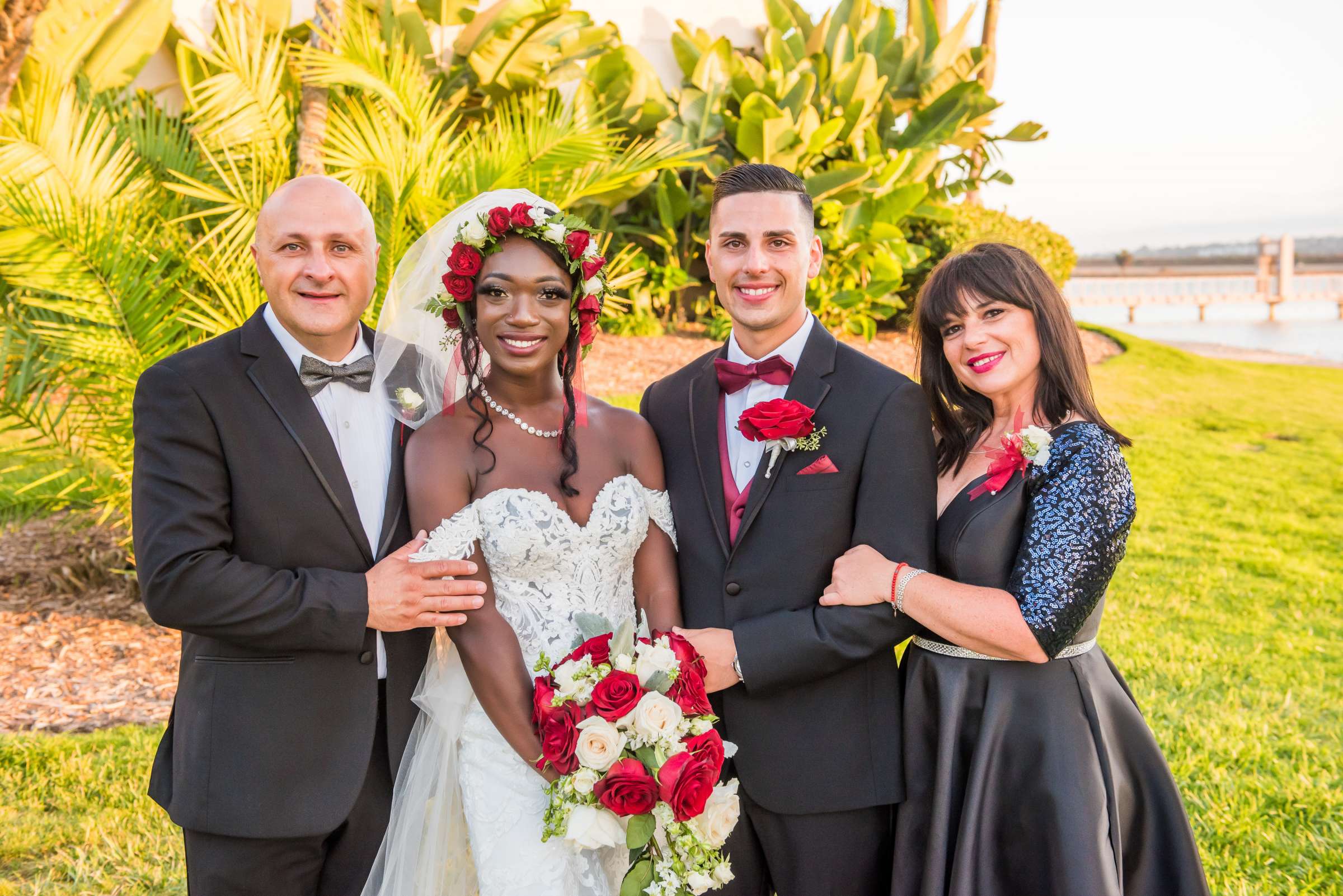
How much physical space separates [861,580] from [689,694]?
63cm

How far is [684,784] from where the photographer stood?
7.85ft

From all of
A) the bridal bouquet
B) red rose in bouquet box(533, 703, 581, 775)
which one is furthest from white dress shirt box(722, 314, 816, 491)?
red rose in bouquet box(533, 703, 581, 775)

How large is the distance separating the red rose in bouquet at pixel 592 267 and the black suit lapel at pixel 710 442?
51 cm

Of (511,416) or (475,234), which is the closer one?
(475,234)

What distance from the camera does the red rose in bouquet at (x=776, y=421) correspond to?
288 centimetres

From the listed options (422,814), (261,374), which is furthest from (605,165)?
(422,814)

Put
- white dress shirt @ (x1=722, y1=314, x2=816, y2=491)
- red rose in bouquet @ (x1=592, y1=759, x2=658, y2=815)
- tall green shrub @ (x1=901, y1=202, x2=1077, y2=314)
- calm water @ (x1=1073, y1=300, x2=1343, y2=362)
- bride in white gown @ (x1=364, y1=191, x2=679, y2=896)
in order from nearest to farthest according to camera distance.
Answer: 1. red rose in bouquet @ (x1=592, y1=759, x2=658, y2=815)
2. bride in white gown @ (x1=364, y1=191, x2=679, y2=896)
3. white dress shirt @ (x1=722, y1=314, x2=816, y2=491)
4. tall green shrub @ (x1=901, y1=202, x2=1077, y2=314)
5. calm water @ (x1=1073, y1=300, x2=1343, y2=362)

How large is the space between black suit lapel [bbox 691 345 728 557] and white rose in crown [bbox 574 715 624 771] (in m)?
0.74

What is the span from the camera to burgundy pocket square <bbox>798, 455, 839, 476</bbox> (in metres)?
2.95

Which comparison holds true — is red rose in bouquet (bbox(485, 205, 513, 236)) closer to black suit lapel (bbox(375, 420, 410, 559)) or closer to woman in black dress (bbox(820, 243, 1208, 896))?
black suit lapel (bbox(375, 420, 410, 559))

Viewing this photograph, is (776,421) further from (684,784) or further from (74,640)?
(74,640)

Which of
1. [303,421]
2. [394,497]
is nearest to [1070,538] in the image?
[394,497]

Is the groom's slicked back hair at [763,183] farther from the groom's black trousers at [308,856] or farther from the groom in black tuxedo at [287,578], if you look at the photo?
the groom's black trousers at [308,856]

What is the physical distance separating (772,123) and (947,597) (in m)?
9.73
